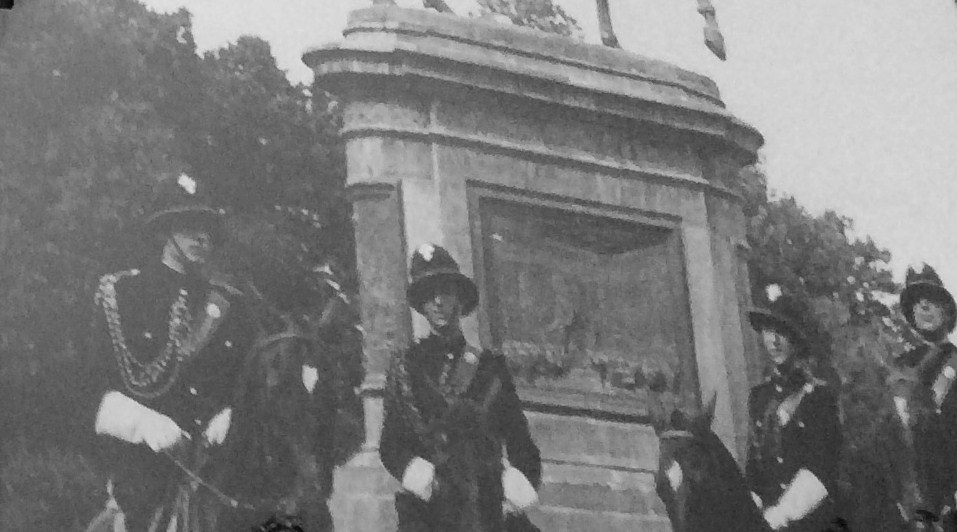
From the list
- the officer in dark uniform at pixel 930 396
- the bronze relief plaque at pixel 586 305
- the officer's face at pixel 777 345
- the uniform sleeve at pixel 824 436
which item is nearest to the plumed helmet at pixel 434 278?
the bronze relief plaque at pixel 586 305

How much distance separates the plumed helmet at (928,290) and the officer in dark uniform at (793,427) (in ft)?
2.89

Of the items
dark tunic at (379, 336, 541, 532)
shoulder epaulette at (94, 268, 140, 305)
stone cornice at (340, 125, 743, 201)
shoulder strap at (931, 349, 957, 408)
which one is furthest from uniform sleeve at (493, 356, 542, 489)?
shoulder strap at (931, 349, 957, 408)

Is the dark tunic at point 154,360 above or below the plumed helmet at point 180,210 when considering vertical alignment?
below

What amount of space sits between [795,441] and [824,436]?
0.79ft

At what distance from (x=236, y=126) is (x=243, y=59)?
54 centimetres

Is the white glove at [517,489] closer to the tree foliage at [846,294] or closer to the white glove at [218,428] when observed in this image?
the white glove at [218,428]

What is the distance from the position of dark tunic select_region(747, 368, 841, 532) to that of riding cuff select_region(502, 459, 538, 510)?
61.2 inches

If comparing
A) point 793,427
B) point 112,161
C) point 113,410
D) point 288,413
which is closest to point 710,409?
point 793,427

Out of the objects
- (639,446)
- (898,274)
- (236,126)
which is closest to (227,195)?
(236,126)

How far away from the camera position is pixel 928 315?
1236 cm

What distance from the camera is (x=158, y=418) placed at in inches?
401

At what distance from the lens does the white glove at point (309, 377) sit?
1054 centimetres

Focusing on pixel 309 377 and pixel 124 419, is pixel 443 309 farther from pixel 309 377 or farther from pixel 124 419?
pixel 124 419

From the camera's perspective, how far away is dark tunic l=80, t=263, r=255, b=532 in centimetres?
1008
